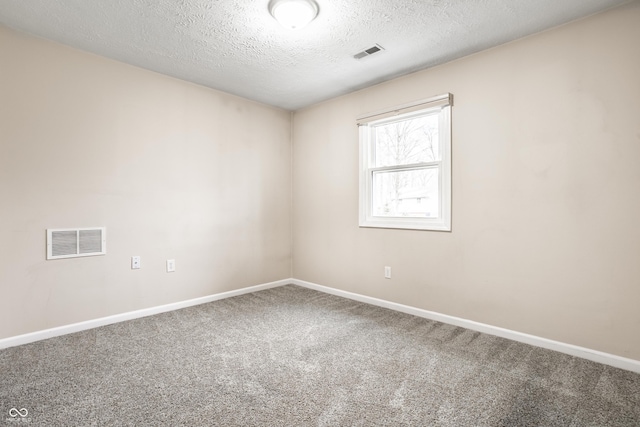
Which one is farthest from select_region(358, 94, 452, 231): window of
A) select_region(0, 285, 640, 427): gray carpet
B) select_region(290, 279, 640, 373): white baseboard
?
select_region(0, 285, 640, 427): gray carpet

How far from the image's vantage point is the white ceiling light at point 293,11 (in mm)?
2059

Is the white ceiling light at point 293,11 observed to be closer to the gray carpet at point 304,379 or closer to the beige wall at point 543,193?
the beige wall at point 543,193

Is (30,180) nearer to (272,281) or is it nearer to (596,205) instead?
(272,281)

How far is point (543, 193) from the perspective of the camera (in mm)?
2418

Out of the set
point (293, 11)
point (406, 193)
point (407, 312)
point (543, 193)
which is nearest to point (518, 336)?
point (407, 312)

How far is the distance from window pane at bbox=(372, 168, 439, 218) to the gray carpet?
1.15m

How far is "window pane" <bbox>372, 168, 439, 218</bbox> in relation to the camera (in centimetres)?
315

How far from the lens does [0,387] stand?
1.83m

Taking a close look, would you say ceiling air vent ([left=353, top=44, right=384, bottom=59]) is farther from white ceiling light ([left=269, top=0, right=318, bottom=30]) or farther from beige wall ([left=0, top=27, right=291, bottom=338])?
beige wall ([left=0, top=27, right=291, bottom=338])

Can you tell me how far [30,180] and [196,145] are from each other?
4.78 feet

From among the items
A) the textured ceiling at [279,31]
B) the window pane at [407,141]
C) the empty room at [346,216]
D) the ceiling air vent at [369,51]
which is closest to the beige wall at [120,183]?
the empty room at [346,216]

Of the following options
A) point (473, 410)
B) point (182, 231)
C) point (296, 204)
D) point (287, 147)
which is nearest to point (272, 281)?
point (296, 204)

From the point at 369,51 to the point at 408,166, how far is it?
3.90 ft

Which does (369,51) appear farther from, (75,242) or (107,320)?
(107,320)
